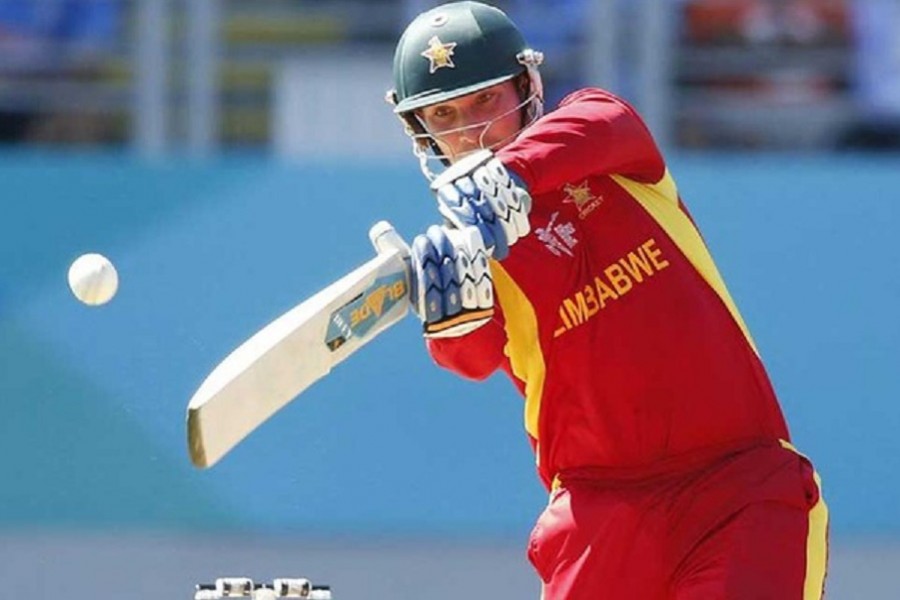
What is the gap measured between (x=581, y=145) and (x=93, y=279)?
0.92 metres

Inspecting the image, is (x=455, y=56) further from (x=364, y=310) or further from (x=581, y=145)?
(x=364, y=310)

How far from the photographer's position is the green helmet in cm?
423

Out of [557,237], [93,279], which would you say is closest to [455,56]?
[557,237]

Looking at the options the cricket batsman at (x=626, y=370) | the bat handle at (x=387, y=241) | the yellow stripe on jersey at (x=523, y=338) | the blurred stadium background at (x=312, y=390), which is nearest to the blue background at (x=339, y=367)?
the blurred stadium background at (x=312, y=390)

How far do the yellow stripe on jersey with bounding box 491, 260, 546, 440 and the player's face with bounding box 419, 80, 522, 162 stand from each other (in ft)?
0.75

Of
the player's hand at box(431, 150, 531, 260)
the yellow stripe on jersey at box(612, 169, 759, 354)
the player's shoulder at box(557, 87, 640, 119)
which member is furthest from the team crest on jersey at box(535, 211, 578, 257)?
the player's hand at box(431, 150, 531, 260)

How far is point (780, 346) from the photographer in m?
8.26

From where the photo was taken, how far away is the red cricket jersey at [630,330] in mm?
4191

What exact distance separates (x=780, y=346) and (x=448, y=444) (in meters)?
1.27

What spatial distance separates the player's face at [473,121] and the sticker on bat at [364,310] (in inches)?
24.2

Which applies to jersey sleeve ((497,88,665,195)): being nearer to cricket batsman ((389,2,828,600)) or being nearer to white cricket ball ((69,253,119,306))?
cricket batsman ((389,2,828,600))

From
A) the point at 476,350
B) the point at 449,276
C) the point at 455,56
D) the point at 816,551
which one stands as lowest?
the point at 816,551

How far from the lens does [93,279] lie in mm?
4074

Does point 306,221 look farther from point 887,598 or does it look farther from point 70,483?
point 887,598
